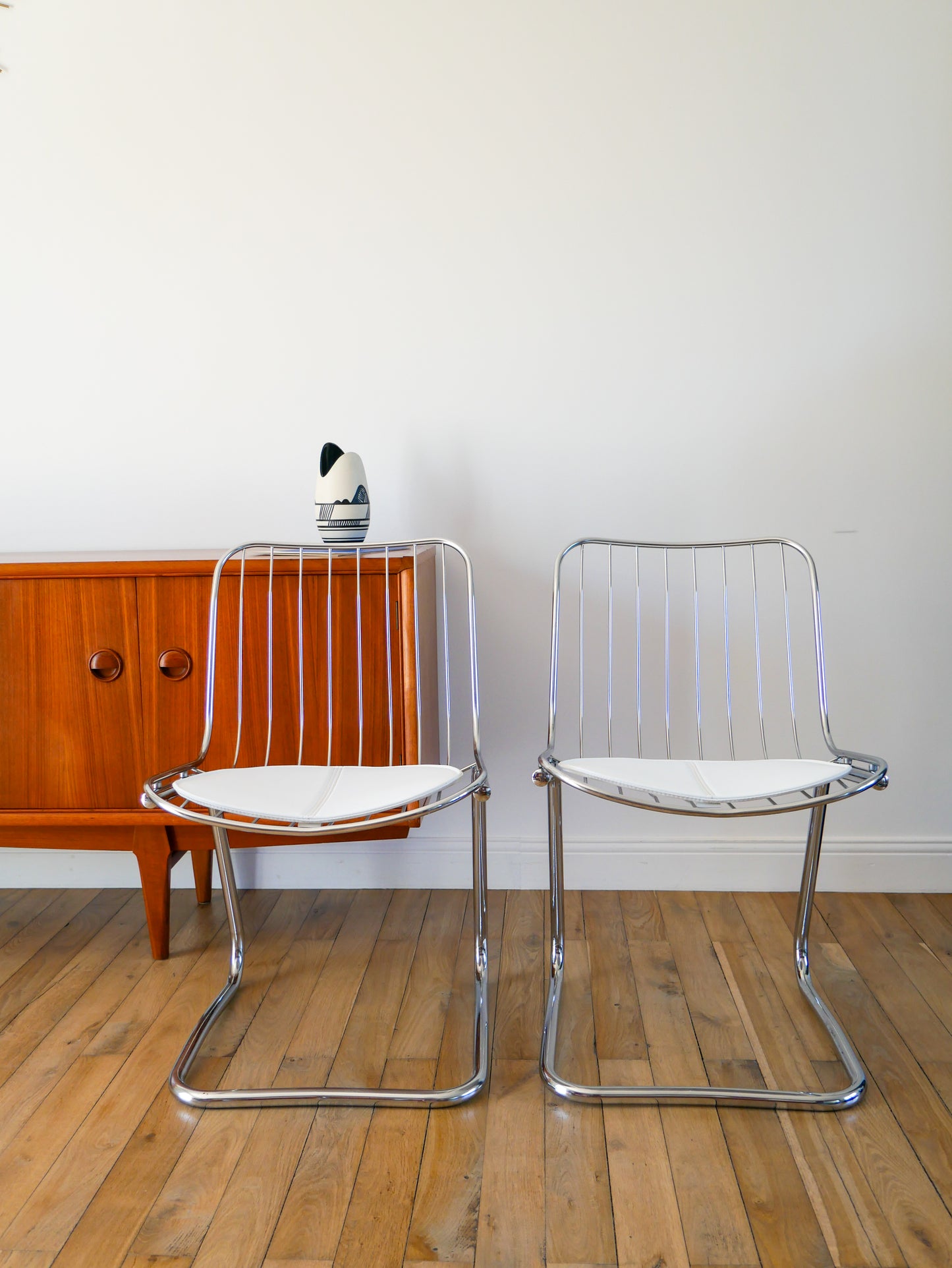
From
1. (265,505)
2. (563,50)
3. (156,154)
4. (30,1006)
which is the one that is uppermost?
(563,50)

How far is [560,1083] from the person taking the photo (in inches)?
59.6

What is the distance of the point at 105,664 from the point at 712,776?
1.18 m

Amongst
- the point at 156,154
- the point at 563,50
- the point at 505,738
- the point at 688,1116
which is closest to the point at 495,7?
the point at 563,50

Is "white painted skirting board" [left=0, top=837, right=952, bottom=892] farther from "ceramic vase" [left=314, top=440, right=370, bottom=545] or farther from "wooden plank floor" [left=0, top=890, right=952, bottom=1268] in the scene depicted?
"ceramic vase" [left=314, top=440, right=370, bottom=545]

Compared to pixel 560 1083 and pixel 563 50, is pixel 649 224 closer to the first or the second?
pixel 563 50

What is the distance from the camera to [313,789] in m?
1.61

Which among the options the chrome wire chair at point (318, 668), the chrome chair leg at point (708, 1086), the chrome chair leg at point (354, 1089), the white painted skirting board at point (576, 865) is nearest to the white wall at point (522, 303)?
the white painted skirting board at point (576, 865)

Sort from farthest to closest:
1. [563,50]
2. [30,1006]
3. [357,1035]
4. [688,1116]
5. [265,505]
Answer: [265,505]
[563,50]
[30,1006]
[357,1035]
[688,1116]

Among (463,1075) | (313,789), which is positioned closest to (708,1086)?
(463,1075)

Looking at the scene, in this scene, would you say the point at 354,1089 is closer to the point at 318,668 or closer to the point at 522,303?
the point at 318,668

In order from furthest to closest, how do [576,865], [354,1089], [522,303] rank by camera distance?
[576,865], [522,303], [354,1089]

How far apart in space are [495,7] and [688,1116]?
7.27 ft

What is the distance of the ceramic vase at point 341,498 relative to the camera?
1972 mm

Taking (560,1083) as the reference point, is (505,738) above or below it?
above
